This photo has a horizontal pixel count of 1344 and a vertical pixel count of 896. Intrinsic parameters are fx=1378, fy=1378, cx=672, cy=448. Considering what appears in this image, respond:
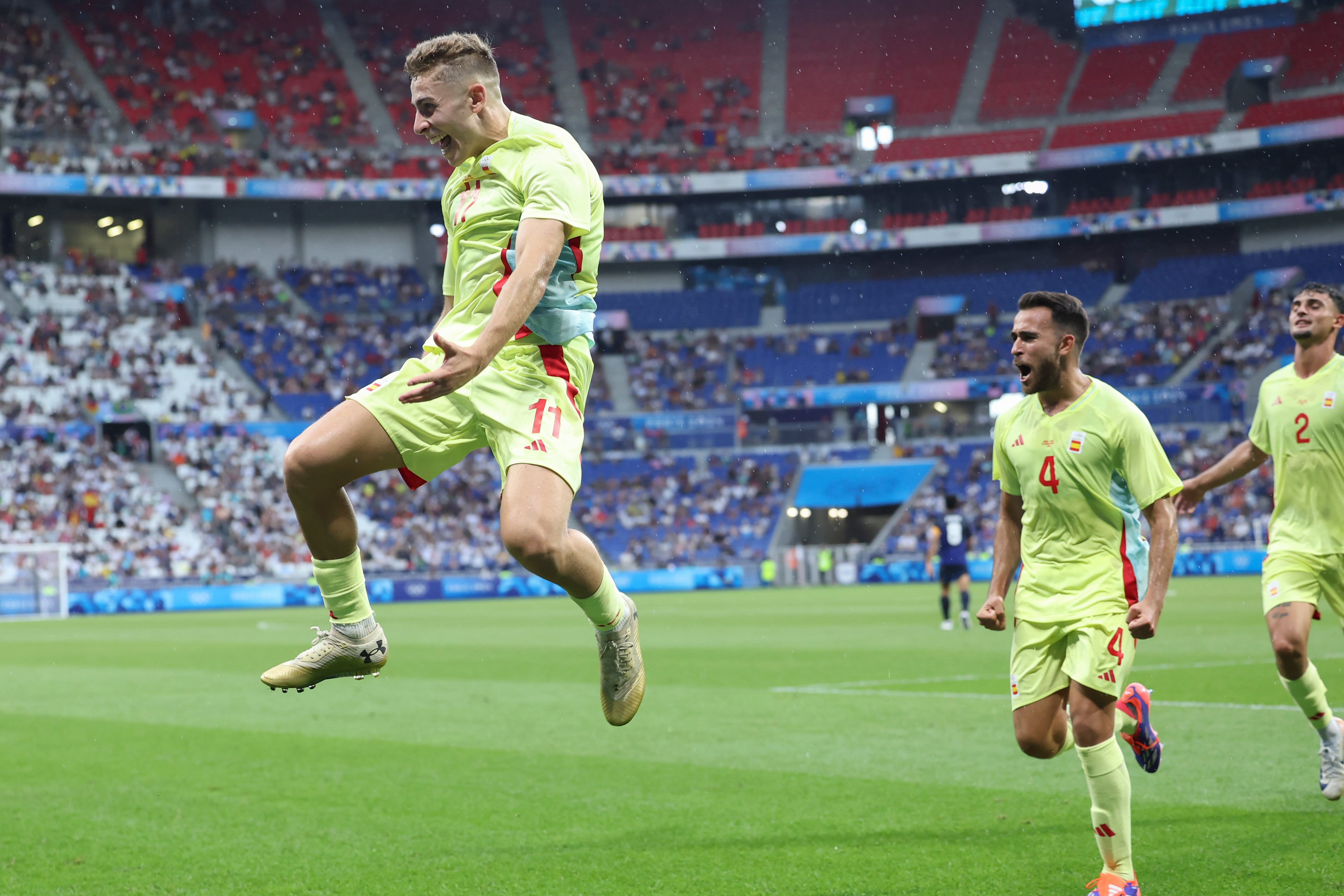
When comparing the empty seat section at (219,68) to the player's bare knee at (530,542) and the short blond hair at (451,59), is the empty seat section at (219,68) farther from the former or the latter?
the player's bare knee at (530,542)

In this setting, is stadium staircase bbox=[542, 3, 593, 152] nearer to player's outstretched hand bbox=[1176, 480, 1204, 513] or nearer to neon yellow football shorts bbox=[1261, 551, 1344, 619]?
neon yellow football shorts bbox=[1261, 551, 1344, 619]

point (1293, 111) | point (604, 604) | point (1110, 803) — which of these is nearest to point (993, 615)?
point (1110, 803)

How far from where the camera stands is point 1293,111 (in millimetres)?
46656

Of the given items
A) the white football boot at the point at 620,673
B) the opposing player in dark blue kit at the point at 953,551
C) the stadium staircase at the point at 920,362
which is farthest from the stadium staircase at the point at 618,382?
A: the white football boot at the point at 620,673

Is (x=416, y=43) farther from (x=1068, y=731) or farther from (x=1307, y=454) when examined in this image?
(x=1068, y=731)

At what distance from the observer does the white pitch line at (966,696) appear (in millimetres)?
11422

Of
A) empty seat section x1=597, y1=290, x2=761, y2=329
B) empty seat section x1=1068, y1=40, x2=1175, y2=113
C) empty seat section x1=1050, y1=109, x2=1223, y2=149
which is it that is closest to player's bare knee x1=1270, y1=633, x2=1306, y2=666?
empty seat section x1=597, y1=290, x2=761, y2=329

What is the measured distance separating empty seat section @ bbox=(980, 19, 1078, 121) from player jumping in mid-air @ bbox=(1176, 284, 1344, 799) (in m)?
44.6

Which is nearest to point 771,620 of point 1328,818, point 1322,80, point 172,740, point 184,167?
point 172,740

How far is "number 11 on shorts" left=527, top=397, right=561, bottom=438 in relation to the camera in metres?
4.84

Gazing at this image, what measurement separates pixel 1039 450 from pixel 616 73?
48103mm

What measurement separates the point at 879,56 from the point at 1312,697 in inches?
1865

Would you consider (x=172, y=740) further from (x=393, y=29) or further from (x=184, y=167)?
(x=393, y=29)

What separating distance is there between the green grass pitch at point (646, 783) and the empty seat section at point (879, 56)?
37138mm
